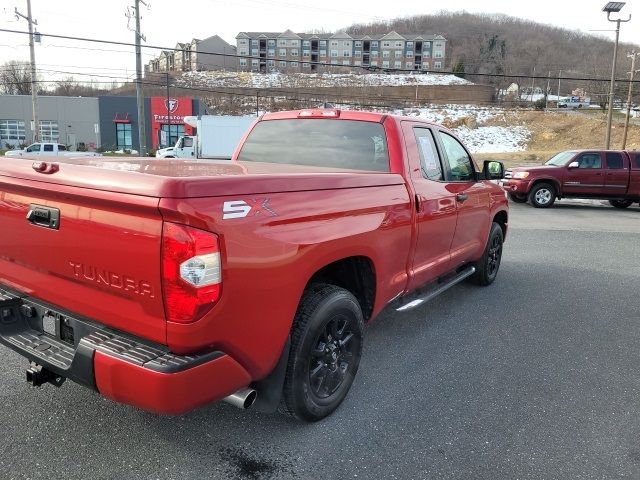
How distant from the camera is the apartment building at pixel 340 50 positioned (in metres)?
146

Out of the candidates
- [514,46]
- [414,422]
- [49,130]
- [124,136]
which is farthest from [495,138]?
[414,422]

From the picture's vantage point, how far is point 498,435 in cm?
306

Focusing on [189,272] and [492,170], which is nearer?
[189,272]

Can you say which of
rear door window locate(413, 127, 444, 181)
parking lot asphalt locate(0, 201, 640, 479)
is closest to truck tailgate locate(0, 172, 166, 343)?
parking lot asphalt locate(0, 201, 640, 479)

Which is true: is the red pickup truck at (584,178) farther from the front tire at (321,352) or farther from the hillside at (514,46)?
the hillside at (514,46)

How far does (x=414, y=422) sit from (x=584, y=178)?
48.0 ft

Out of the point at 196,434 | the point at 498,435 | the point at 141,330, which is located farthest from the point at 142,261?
the point at 498,435

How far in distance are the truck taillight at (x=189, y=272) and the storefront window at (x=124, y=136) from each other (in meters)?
56.1

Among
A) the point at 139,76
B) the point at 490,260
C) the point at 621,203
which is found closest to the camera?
the point at 490,260

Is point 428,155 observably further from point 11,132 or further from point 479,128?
point 479,128

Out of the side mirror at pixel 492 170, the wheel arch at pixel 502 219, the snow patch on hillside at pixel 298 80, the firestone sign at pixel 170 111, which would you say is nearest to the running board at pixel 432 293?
the wheel arch at pixel 502 219

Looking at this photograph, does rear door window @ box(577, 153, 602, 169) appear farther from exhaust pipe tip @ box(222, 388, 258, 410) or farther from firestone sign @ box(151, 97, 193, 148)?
firestone sign @ box(151, 97, 193, 148)

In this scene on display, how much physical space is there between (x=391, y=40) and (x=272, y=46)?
3776cm

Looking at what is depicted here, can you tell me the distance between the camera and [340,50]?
516 feet
